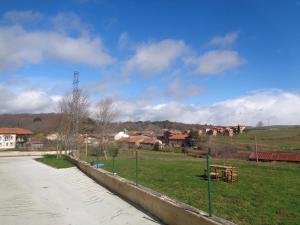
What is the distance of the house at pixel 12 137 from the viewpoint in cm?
8762

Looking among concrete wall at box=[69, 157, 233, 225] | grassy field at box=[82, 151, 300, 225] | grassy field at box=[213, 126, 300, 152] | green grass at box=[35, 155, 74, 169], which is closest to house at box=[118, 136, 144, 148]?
grassy field at box=[213, 126, 300, 152]

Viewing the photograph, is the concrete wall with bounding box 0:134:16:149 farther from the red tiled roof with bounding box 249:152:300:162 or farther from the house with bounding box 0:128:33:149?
the red tiled roof with bounding box 249:152:300:162

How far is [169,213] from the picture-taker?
7.98 meters

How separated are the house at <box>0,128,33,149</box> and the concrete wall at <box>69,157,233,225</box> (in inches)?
3098

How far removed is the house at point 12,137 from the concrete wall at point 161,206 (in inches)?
3098

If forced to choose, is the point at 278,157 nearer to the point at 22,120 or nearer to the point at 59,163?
the point at 59,163

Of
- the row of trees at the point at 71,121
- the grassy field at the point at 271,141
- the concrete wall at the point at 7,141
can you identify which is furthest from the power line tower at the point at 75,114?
the concrete wall at the point at 7,141

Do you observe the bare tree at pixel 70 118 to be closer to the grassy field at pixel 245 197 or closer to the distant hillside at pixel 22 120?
the grassy field at pixel 245 197

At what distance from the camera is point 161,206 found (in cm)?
854

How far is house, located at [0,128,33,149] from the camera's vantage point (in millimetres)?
87625

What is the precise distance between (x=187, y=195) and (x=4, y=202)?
609 centimetres

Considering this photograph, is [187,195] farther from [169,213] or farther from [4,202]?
[4,202]

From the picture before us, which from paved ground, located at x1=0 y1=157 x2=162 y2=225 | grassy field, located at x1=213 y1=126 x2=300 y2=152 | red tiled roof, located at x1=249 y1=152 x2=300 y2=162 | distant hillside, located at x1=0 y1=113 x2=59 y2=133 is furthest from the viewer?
distant hillside, located at x1=0 y1=113 x2=59 y2=133

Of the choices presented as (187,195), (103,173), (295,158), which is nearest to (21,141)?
(295,158)
